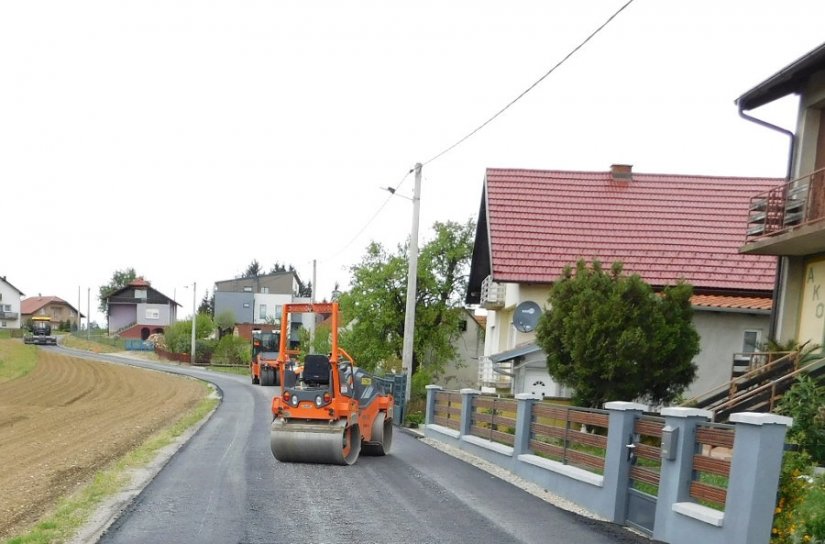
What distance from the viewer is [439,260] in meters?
41.5

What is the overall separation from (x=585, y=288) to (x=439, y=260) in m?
24.2

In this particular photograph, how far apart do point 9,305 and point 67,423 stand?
10624cm

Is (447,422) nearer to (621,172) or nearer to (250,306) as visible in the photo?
(621,172)

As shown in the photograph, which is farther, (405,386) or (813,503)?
(405,386)

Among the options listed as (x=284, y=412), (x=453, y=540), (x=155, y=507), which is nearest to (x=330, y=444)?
(x=284, y=412)

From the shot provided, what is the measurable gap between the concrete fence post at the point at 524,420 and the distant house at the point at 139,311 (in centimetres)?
10204

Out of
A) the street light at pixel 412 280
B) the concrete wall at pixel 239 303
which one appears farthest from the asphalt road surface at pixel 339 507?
the concrete wall at pixel 239 303

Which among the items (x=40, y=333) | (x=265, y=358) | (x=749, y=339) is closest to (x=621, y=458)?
(x=749, y=339)

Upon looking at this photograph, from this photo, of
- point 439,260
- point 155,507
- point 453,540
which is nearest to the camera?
point 453,540

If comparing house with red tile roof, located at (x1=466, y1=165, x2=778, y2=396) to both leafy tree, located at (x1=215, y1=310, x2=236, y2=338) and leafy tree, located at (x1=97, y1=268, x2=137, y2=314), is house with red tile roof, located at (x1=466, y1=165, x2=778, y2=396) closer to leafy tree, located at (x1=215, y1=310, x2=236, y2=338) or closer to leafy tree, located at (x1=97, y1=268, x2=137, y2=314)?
leafy tree, located at (x1=215, y1=310, x2=236, y2=338)

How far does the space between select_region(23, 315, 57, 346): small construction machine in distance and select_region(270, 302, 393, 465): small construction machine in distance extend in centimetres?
8025

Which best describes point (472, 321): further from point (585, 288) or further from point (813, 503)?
point (813, 503)

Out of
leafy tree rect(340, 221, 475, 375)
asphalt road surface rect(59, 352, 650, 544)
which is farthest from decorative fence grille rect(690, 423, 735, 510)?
leafy tree rect(340, 221, 475, 375)

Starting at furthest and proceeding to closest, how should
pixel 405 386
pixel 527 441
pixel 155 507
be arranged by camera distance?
pixel 405 386 < pixel 527 441 < pixel 155 507
